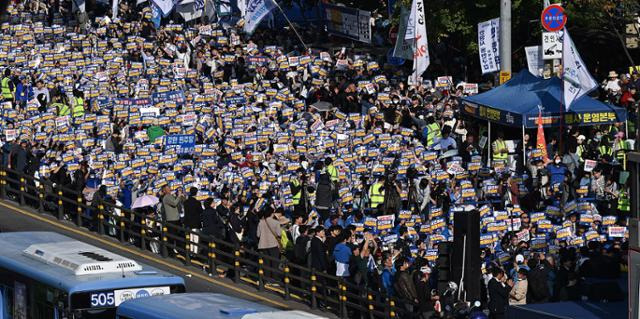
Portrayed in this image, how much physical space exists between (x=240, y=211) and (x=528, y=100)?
7.88 metres

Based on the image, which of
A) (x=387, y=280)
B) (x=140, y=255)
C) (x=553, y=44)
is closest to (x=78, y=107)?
(x=140, y=255)

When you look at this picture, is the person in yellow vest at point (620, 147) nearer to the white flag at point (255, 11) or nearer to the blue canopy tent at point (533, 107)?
the blue canopy tent at point (533, 107)

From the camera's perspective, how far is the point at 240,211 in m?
30.3

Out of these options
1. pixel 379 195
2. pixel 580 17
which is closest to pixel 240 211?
pixel 379 195

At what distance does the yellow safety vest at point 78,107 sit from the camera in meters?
38.2

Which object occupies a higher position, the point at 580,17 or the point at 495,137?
the point at 580,17

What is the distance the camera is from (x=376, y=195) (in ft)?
101

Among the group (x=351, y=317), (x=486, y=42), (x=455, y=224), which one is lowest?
(x=351, y=317)

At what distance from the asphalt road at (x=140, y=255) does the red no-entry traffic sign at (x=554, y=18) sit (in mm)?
9862

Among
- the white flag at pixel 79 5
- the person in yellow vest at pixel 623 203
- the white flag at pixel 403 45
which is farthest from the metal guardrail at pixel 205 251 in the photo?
the white flag at pixel 79 5

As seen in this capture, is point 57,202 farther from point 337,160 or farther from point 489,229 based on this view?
point 489,229

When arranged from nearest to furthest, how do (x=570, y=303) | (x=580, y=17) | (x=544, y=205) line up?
1. (x=570, y=303)
2. (x=544, y=205)
3. (x=580, y=17)

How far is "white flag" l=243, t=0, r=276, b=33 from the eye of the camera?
43.6 m

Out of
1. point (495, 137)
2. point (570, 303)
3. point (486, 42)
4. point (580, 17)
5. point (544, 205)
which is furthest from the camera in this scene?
point (580, 17)
